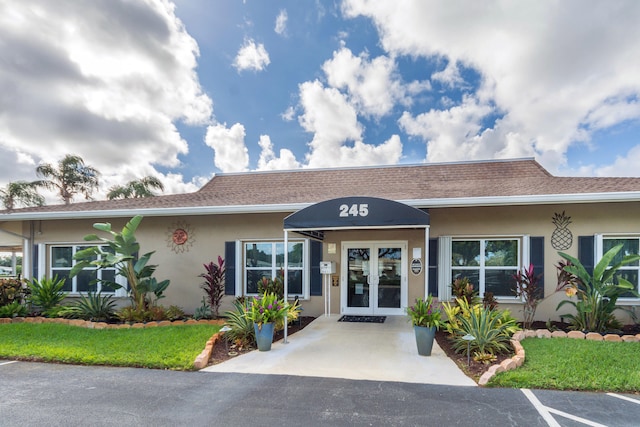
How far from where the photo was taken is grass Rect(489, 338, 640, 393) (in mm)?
4453

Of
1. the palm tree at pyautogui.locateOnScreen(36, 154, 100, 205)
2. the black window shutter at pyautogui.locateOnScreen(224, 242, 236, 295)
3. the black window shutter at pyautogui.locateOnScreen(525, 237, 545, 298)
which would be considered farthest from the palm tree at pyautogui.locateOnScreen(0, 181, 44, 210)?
the black window shutter at pyautogui.locateOnScreen(525, 237, 545, 298)

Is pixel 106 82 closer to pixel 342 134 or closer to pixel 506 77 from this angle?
pixel 342 134

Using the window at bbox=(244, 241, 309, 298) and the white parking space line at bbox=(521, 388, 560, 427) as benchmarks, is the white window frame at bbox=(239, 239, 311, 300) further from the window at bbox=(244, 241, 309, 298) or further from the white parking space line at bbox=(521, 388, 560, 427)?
the white parking space line at bbox=(521, 388, 560, 427)

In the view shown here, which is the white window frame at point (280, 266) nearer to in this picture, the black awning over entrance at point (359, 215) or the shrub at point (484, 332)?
the black awning over entrance at point (359, 215)

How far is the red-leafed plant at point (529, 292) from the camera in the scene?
7223 mm

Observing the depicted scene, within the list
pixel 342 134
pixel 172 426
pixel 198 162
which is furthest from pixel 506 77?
pixel 198 162

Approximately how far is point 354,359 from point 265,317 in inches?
72.1

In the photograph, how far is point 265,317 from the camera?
6.35 metres

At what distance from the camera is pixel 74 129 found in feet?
50.5

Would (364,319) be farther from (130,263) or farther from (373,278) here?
(130,263)

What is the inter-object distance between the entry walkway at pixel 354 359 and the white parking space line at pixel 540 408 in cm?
67

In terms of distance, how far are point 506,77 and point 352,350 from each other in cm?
1081

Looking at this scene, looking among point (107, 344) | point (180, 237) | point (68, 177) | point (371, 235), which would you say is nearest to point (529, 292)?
point (371, 235)

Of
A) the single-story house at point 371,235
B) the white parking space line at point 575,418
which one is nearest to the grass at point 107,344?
the single-story house at point 371,235
